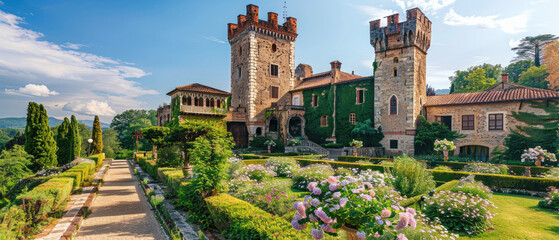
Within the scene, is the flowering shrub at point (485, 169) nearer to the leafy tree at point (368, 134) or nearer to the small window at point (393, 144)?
the small window at point (393, 144)

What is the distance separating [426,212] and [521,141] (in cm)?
2002

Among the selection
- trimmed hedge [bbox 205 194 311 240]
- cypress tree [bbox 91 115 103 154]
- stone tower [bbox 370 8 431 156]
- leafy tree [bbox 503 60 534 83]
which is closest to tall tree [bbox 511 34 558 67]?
leafy tree [bbox 503 60 534 83]

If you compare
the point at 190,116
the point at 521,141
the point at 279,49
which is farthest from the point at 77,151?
the point at 521,141

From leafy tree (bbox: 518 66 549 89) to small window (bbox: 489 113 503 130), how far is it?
20483 millimetres

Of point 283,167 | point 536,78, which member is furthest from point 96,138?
point 536,78

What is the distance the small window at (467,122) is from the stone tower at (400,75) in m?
3.68

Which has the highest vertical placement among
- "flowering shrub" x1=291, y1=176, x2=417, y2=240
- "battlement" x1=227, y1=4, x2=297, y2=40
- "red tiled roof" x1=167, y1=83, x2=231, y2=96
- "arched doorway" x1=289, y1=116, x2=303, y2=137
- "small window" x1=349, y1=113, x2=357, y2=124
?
"battlement" x1=227, y1=4, x2=297, y2=40

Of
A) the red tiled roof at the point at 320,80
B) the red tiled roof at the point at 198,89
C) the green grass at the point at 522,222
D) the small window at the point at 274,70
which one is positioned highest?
the small window at the point at 274,70

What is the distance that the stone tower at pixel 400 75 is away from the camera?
25719 millimetres

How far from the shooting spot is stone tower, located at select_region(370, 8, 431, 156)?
25.7 metres

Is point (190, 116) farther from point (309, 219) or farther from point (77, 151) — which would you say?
point (309, 219)

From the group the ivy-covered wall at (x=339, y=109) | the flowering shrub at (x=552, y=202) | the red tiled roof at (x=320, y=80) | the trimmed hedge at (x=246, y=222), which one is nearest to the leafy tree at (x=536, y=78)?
the red tiled roof at (x=320, y=80)

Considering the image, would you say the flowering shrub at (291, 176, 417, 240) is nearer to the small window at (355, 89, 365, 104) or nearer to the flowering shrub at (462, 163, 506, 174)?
the flowering shrub at (462, 163, 506, 174)

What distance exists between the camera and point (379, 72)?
27906 mm
